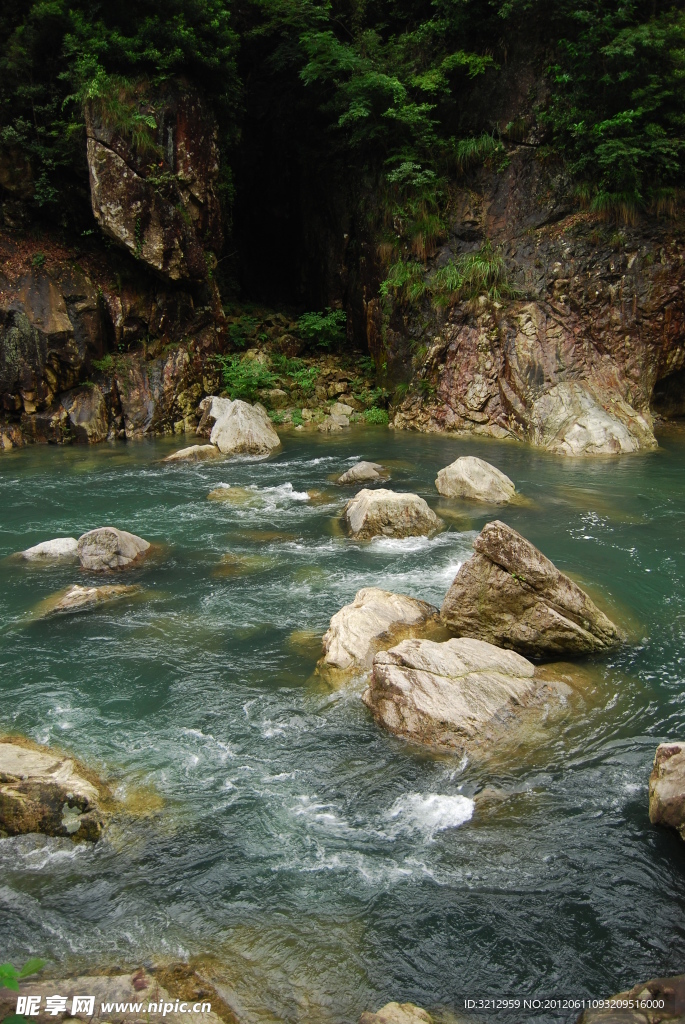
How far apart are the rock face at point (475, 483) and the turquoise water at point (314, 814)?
2.40 m

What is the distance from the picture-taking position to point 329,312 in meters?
19.6

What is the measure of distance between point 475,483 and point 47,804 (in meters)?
7.71

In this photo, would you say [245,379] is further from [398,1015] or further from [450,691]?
[398,1015]

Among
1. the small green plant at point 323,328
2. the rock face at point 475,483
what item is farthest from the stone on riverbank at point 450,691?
the small green plant at point 323,328

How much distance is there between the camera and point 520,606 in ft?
18.8

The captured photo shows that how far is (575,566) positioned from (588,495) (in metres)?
3.16

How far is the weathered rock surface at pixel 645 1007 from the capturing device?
2625mm

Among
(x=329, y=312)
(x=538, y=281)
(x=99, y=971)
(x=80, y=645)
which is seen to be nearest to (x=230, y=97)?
(x=329, y=312)

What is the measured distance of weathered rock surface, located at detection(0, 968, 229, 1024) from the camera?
2.69 m

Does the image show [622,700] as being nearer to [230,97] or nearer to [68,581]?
[68,581]

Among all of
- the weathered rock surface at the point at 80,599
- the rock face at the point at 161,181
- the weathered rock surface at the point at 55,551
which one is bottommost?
the weathered rock surface at the point at 80,599

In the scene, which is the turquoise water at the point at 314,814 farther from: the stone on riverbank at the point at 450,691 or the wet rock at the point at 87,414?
the wet rock at the point at 87,414

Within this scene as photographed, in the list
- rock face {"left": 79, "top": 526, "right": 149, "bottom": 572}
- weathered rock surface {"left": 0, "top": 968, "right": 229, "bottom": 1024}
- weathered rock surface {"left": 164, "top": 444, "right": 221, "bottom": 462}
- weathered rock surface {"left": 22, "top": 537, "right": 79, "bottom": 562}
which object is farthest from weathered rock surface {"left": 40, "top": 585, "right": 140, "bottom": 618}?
weathered rock surface {"left": 164, "top": 444, "right": 221, "bottom": 462}

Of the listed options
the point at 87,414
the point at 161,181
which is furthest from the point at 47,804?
the point at 161,181
